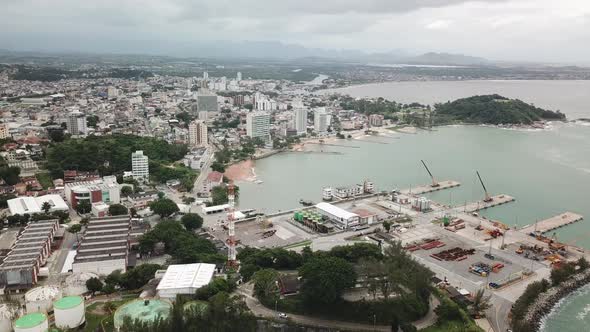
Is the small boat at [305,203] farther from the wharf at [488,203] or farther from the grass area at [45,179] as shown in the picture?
Answer: the grass area at [45,179]

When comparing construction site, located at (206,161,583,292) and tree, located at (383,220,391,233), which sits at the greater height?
tree, located at (383,220,391,233)

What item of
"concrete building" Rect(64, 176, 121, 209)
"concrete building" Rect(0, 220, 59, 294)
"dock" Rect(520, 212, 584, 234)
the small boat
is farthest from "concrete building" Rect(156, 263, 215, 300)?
"dock" Rect(520, 212, 584, 234)

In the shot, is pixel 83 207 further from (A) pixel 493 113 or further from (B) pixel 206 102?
(A) pixel 493 113

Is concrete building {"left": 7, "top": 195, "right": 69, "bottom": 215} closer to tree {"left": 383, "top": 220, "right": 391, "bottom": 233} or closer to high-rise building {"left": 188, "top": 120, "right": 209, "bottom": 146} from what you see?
tree {"left": 383, "top": 220, "right": 391, "bottom": 233}

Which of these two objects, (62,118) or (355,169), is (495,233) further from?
(62,118)

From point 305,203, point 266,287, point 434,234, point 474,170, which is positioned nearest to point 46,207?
point 305,203

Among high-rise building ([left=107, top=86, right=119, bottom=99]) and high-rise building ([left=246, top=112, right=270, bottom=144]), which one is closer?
high-rise building ([left=246, top=112, right=270, bottom=144])

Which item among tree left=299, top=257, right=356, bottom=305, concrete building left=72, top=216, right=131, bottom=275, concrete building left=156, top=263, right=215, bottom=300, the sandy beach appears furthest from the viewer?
the sandy beach
